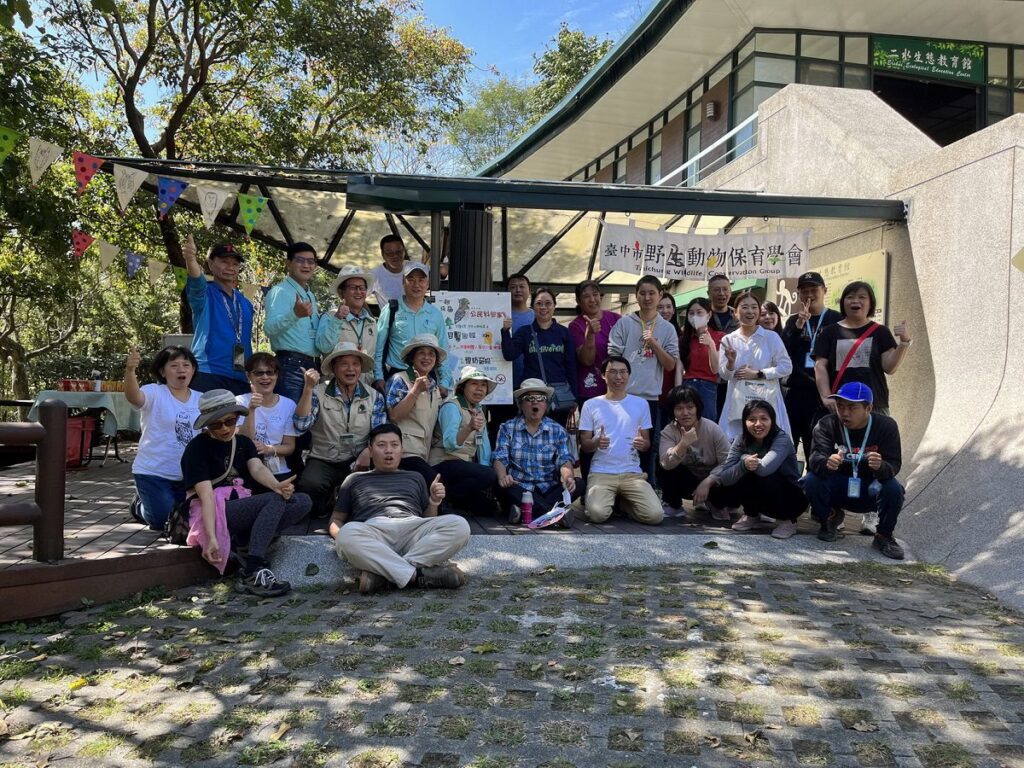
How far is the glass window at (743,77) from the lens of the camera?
48.1 feet

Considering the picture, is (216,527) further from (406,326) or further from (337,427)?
(406,326)

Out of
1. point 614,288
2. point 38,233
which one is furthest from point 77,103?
point 614,288

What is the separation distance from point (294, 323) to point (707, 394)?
3558 mm

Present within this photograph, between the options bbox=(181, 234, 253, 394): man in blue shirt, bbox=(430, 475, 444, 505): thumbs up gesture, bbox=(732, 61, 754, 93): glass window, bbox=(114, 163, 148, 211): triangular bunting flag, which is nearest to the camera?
bbox=(430, 475, 444, 505): thumbs up gesture

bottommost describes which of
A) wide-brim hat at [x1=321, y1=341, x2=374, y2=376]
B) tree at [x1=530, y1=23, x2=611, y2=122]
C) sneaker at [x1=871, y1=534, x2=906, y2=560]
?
sneaker at [x1=871, y1=534, x2=906, y2=560]

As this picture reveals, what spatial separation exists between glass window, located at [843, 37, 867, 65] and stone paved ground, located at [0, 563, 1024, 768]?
13.3 m

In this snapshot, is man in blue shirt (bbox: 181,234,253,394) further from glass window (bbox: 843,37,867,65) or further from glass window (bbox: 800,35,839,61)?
glass window (bbox: 843,37,867,65)

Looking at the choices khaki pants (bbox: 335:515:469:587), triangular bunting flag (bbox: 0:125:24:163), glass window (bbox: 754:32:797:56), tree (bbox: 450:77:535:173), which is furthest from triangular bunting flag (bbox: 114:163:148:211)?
tree (bbox: 450:77:535:173)

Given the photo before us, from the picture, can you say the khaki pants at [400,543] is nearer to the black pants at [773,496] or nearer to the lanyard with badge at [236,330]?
the lanyard with badge at [236,330]

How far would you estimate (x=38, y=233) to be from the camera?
1034cm

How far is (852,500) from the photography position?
564 cm

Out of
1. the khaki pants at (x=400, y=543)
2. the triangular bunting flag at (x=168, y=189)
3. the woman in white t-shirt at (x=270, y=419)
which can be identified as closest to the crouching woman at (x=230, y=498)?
the woman in white t-shirt at (x=270, y=419)

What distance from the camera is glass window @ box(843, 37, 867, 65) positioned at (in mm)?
15109

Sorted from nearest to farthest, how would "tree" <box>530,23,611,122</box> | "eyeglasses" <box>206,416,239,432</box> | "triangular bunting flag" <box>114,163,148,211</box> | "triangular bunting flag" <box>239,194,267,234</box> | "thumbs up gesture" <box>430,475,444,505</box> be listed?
"eyeglasses" <box>206,416,239,432</box> < "thumbs up gesture" <box>430,475,444,505</box> < "triangular bunting flag" <box>114,163,148,211</box> < "triangular bunting flag" <box>239,194,267,234</box> < "tree" <box>530,23,611,122</box>
